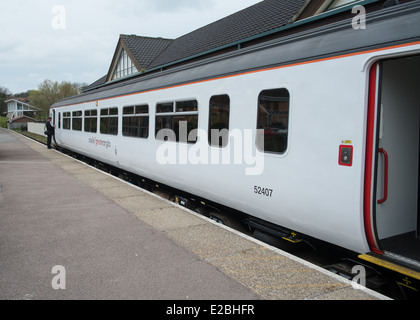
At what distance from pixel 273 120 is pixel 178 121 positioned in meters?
2.54

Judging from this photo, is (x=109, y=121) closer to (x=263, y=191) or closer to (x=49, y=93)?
(x=263, y=191)

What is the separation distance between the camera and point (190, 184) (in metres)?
6.25

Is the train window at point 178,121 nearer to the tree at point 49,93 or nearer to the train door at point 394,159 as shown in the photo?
the train door at point 394,159

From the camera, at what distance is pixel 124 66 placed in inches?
1114

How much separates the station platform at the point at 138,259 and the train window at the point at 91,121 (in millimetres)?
5264

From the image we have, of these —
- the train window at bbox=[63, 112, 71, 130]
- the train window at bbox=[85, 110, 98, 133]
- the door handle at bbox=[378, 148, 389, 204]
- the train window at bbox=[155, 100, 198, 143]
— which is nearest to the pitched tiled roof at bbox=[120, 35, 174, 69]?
the train window at bbox=[63, 112, 71, 130]

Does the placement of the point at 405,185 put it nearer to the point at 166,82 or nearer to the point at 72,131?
the point at 166,82

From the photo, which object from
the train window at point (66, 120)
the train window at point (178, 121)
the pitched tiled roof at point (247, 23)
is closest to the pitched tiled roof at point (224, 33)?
the pitched tiled roof at point (247, 23)

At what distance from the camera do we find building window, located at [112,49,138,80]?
26825mm

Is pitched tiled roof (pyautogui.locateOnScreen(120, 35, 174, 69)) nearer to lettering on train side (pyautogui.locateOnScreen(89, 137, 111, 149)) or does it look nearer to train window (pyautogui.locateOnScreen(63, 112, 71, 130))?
train window (pyautogui.locateOnScreen(63, 112, 71, 130))

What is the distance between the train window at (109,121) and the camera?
32.4 feet
